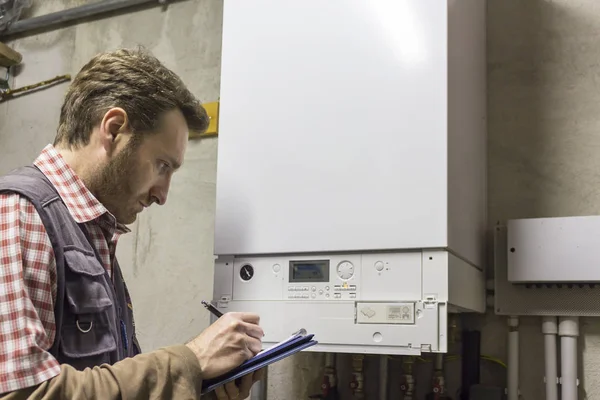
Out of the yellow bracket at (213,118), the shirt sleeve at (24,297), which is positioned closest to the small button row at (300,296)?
the shirt sleeve at (24,297)

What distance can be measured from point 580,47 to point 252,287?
3.15 feet

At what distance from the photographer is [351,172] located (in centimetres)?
142

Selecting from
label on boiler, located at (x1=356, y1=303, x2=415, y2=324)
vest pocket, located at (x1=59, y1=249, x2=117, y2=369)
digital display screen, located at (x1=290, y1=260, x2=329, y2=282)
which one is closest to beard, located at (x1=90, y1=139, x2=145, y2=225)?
vest pocket, located at (x1=59, y1=249, x2=117, y2=369)

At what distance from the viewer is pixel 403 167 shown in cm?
137

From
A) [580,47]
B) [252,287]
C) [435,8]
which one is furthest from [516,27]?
[252,287]

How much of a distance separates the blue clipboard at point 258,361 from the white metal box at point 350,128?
1.14ft

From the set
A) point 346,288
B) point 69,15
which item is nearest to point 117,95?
point 346,288

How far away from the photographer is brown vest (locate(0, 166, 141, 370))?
3.34 ft

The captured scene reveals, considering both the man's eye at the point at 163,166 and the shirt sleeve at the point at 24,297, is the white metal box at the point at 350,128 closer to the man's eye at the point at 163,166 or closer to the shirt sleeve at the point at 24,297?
the man's eye at the point at 163,166

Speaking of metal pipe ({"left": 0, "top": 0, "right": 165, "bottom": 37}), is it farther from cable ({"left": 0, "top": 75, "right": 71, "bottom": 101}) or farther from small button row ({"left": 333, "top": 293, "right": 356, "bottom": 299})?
small button row ({"left": 333, "top": 293, "right": 356, "bottom": 299})

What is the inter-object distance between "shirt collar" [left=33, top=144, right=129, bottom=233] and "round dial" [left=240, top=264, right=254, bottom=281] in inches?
16.8

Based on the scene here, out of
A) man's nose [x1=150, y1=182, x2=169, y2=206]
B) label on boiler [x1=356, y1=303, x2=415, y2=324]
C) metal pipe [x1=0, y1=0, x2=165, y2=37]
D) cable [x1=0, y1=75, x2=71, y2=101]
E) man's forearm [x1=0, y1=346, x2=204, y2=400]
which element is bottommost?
man's forearm [x1=0, y1=346, x2=204, y2=400]

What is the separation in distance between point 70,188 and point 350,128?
0.58 metres

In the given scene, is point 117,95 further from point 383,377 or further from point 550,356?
point 550,356
